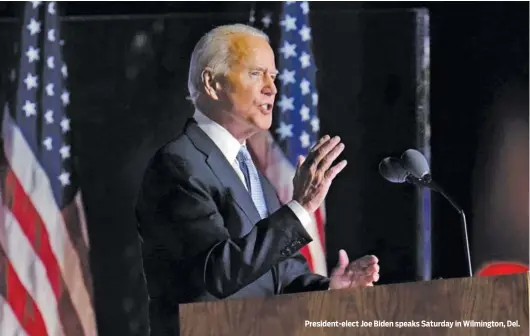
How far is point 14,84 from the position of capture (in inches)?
117

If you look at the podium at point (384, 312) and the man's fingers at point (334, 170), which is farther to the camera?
the man's fingers at point (334, 170)

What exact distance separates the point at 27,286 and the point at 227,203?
0.77m

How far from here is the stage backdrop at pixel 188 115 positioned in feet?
9.54

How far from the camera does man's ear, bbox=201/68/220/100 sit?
9.68 feet

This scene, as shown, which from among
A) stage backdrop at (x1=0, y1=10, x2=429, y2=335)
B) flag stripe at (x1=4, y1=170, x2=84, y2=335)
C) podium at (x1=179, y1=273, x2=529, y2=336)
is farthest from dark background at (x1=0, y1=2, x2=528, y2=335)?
podium at (x1=179, y1=273, x2=529, y2=336)

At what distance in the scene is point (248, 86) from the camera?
117 inches

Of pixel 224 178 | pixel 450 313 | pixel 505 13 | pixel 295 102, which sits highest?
pixel 505 13

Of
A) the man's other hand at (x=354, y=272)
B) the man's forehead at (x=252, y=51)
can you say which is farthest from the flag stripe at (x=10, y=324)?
the man's forehead at (x=252, y=51)

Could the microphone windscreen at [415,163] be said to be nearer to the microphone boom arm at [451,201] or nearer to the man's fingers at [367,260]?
the microphone boom arm at [451,201]

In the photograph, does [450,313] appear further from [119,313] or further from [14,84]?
[14,84]

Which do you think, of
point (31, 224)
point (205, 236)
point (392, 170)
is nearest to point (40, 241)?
point (31, 224)

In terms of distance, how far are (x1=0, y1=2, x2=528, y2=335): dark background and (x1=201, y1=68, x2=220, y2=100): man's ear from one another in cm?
9

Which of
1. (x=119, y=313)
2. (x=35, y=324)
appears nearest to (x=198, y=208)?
(x=119, y=313)

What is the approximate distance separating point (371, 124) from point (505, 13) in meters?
0.69
